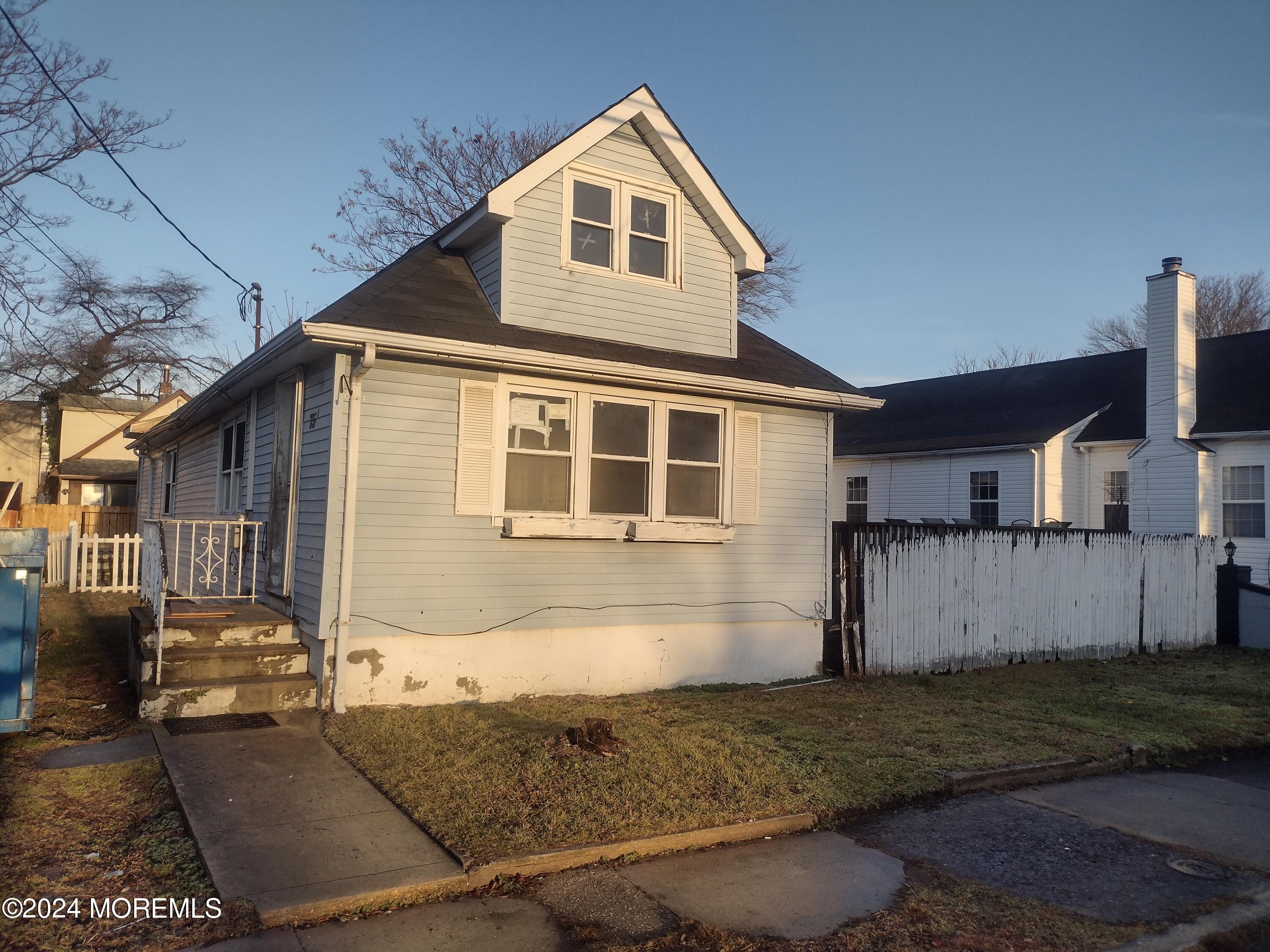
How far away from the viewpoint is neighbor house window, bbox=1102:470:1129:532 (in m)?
20.4

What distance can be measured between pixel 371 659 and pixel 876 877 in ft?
15.8

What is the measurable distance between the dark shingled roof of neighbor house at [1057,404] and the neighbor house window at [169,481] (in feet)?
41.2

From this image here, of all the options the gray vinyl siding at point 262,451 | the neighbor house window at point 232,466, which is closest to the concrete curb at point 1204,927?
the gray vinyl siding at point 262,451

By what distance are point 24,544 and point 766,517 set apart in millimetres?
7150

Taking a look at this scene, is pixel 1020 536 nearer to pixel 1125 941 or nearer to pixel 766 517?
pixel 766 517

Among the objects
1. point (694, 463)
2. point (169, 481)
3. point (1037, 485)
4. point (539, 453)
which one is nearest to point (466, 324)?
point (539, 453)

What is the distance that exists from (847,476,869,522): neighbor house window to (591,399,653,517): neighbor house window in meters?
16.4

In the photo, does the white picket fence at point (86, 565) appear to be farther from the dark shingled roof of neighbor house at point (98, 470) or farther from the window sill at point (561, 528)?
the dark shingled roof of neighbor house at point (98, 470)

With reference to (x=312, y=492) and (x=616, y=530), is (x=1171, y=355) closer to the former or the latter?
(x=616, y=530)

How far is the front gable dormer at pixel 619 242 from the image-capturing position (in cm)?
939

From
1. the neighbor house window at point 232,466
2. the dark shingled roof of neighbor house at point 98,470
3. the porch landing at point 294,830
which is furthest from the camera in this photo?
the dark shingled roof of neighbor house at point 98,470

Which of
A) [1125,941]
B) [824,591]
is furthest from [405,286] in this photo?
[1125,941]

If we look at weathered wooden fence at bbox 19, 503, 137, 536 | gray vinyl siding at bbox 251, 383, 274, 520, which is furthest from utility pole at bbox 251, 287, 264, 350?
gray vinyl siding at bbox 251, 383, 274, 520

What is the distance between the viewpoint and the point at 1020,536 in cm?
1234
